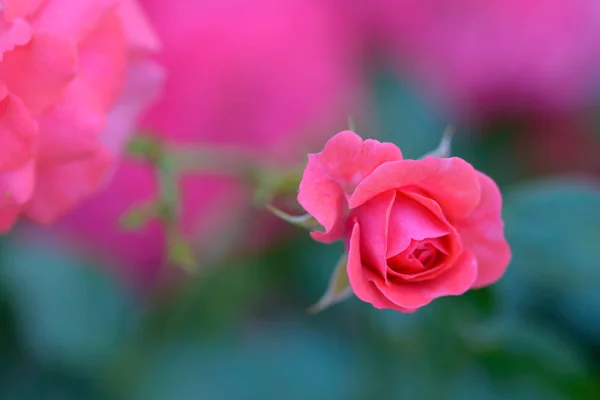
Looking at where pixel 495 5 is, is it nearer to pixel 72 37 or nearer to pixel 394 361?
pixel 394 361

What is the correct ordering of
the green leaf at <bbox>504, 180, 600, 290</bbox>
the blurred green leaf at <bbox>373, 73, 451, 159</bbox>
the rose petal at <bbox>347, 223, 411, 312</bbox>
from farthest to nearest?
the blurred green leaf at <bbox>373, 73, 451, 159</bbox> < the green leaf at <bbox>504, 180, 600, 290</bbox> < the rose petal at <bbox>347, 223, 411, 312</bbox>

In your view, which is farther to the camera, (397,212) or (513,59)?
(513,59)

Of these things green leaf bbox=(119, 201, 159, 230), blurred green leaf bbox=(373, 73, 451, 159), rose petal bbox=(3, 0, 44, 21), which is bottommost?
blurred green leaf bbox=(373, 73, 451, 159)

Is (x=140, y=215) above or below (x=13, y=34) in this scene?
below

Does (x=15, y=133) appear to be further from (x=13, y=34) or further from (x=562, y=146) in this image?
(x=562, y=146)

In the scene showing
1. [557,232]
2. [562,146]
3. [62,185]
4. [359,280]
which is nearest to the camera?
[359,280]

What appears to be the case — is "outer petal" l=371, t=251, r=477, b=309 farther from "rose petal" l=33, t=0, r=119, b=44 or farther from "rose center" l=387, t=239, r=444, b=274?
"rose petal" l=33, t=0, r=119, b=44

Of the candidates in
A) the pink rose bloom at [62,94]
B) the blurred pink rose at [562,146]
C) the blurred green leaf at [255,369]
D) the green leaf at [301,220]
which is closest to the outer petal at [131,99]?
the pink rose bloom at [62,94]

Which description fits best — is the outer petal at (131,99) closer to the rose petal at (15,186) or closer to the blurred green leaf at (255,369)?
the rose petal at (15,186)

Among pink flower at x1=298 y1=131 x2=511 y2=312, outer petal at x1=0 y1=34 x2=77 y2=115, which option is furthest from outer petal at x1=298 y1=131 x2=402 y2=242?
outer petal at x1=0 y1=34 x2=77 y2=115

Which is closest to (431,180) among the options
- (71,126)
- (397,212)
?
(397,212)
